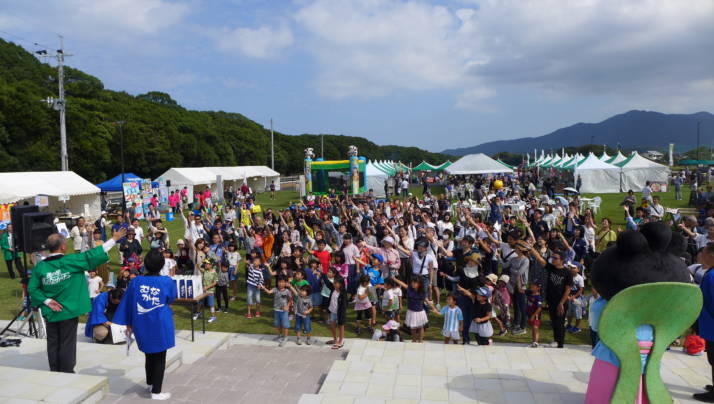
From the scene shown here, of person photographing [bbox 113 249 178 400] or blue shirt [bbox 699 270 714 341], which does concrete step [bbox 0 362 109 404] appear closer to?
person photographing [bbox 113 249 178 400]

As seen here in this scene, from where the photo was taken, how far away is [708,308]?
4191 millimetres

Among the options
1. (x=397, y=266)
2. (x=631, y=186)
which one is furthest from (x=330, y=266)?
(x=631, y=186)

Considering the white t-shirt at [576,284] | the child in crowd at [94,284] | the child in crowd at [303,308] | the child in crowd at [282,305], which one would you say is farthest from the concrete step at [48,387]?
the white t-shirt at [576,284]

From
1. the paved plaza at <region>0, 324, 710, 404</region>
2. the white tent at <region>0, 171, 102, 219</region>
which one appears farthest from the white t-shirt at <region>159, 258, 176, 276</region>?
the white tent at <region>0, 171, 102, 219</region>

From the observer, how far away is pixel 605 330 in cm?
361

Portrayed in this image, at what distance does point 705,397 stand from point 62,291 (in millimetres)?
6501

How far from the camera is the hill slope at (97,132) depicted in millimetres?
30969

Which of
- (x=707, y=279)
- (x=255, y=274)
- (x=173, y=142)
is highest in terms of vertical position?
(x=173, y=142)

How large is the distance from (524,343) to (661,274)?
359 centimetres

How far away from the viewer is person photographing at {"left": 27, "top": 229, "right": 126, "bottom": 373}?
457 cm

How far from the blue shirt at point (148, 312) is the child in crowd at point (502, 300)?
477cm

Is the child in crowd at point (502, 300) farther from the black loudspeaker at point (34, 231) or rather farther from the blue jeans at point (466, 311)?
the black loudspeaker at point (34, 231)

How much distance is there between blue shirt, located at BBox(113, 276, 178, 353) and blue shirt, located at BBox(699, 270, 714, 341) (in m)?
5.11

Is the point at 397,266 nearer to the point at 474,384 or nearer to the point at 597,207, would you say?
the point at 474,384
